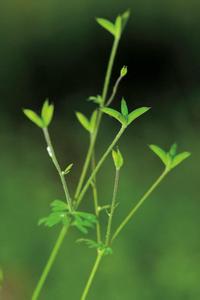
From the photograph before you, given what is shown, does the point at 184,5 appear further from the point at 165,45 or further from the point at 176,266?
the point at 176,266

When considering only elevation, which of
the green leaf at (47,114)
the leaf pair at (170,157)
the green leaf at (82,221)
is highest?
the green leaf at (47,114)

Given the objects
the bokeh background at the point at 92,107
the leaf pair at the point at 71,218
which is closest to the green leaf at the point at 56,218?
the leaf pair at the point at 71,218

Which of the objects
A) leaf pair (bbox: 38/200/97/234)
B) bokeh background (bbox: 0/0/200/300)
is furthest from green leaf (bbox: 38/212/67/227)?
bokeh background (bbox: 0/0/200/300)

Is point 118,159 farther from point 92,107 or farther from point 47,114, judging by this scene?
point 92,107

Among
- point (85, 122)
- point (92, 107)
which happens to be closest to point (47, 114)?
point (85, 122)

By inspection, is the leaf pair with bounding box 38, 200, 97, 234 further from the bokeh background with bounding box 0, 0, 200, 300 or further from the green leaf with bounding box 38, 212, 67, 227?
the bokeh background with bounding box 0, 0, 200, 300

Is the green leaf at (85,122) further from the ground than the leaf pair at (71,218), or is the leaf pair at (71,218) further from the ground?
the green leaf at (85,122)

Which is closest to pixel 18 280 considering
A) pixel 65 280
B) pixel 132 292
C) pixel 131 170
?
pixel 65 280

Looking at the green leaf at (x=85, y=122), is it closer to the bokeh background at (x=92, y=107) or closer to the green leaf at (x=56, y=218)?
the green leaf at (x=56, y=218)

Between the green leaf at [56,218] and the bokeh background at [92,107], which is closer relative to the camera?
the green leaf at [56,218]
